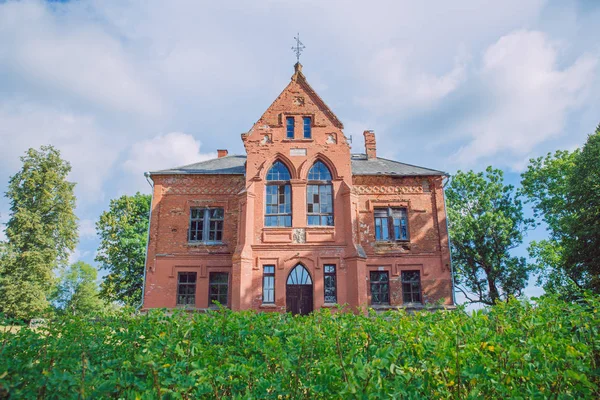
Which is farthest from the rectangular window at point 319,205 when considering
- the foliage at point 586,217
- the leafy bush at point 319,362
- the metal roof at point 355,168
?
the leafy bush at point 319,362

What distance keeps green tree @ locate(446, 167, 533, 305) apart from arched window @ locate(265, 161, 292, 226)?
13.7m

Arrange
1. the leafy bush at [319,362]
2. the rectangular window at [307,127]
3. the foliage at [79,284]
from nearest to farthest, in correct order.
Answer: the leafy bush at [319,362] → the rectangular window at [307,127] → the foliage at [79,284]

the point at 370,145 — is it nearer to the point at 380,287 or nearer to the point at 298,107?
the point at 298,107

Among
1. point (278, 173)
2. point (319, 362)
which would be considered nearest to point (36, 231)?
point (278, 173)

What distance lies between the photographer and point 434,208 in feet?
65.3

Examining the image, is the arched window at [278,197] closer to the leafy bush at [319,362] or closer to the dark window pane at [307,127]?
the dark window pane at [307,127]

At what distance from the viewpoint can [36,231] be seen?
30359 millimetres

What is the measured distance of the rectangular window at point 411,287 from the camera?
1859 centimetres

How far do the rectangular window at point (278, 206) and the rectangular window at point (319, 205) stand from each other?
899 millimetres

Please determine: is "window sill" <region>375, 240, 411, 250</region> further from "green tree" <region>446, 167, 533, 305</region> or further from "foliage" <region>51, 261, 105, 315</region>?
"foliage" <region>51, 261, 105, 315</region>

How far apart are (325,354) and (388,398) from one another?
124cm

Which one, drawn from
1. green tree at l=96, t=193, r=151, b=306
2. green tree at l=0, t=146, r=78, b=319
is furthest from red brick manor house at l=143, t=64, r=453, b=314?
green tree at l=0, t=146, r=78, b=319

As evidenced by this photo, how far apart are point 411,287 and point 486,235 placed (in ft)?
32.8

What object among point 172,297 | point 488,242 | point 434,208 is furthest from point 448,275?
point 172,297
